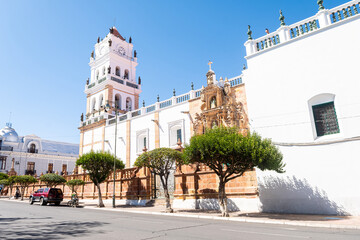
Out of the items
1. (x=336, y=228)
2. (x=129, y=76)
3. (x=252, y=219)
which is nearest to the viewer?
(x=336, y=228)

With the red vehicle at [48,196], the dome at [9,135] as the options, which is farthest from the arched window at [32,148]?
the red vehicle at [48,196]

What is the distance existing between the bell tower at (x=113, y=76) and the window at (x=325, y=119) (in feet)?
82.1

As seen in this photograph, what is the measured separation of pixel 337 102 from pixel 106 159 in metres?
17.4

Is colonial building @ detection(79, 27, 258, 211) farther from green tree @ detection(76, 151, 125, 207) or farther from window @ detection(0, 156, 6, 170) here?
window @ detection(0, 156, 6, 170)

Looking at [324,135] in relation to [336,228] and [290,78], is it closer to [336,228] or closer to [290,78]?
[290,78]

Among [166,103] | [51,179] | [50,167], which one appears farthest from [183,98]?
[50,167]

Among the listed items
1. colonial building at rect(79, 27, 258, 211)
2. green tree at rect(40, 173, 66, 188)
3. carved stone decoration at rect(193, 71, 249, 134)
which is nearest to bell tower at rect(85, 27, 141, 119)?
colonial building at rect(79, 27, 258, 211)

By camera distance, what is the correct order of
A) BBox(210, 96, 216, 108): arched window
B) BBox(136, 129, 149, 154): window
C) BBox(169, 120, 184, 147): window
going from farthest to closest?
BBox(136, 129, 149, 154): window → BBox(169, 120, 184, 147): window → BBox(210, 96, 216, 108): arched window

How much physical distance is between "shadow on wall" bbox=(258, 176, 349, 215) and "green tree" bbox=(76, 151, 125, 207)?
12.6m

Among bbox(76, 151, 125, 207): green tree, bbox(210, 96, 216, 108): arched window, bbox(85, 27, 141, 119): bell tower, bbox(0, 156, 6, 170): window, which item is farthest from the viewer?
bbox(0, 156, 6, 170): window

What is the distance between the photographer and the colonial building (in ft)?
56.3

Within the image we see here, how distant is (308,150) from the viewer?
14.2m

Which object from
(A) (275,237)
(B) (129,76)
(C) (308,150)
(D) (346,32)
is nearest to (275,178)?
(C) (308,150)

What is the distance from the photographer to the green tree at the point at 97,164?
67.5 ft
